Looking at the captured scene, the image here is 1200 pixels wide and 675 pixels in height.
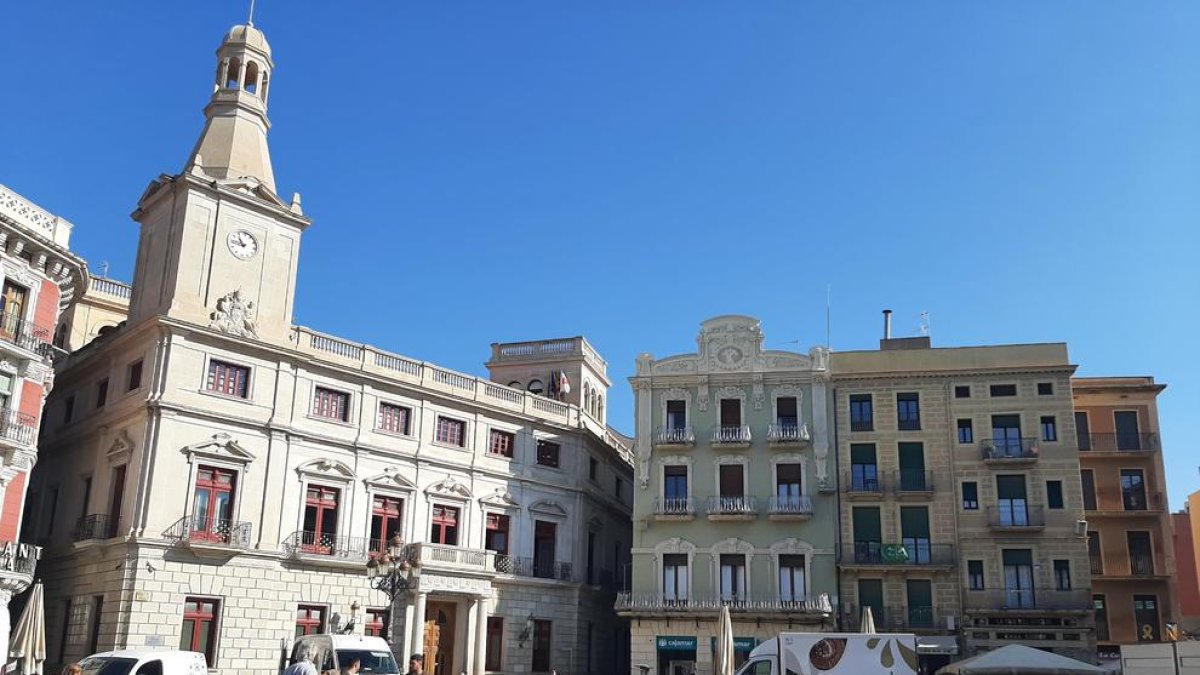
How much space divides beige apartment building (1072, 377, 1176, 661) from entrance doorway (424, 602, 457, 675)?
80.6 ft

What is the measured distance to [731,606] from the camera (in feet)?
135

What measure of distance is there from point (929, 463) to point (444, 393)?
61.9 feet

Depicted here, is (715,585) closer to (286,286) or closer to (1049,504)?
(1049,504)

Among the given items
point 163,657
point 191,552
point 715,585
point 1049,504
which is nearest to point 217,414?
point 191,552

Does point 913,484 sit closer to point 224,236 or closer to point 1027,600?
point 1027,600

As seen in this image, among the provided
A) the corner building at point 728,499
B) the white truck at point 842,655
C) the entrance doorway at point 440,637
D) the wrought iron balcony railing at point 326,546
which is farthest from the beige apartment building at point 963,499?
the wrought iron balcony railing at point 326,546

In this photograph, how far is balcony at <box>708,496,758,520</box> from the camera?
4225 centimetres

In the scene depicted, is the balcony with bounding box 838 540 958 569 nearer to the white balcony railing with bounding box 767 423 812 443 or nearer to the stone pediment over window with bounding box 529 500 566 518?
the white balcony railing with bounding box 767 423 812 443

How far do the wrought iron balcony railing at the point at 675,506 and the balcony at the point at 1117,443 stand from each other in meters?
16.6

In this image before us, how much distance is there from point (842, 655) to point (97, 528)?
23699 mm

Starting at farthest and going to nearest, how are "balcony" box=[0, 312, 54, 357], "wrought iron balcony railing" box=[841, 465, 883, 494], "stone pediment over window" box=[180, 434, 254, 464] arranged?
"wrought iron balcony railing" box=[841, 465, 883, 494], "stone pediment over window" box=[180, 434, 254, 464], "balcony" box=[0, 312, 54, 357]

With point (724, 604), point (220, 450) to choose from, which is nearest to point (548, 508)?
point (724, 604)

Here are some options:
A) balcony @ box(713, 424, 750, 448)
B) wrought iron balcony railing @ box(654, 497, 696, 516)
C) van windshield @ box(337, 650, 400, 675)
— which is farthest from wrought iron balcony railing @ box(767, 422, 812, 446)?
van windshield @ box(337, 650, 400, 675)

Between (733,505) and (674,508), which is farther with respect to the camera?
(674,508)
